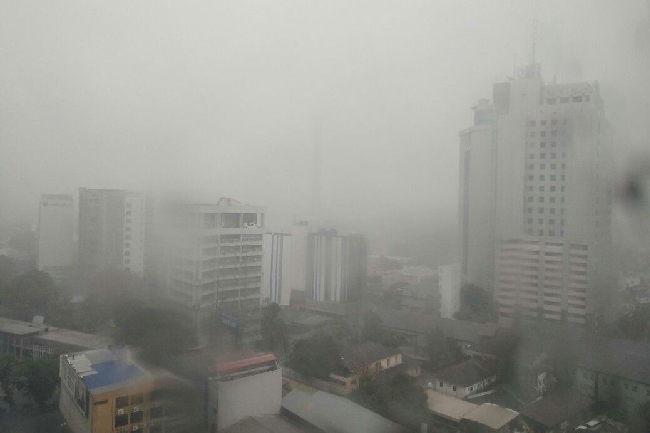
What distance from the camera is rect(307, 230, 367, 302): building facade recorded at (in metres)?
8.69

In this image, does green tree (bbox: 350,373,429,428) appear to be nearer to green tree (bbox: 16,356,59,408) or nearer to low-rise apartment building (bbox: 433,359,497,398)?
low-rise apartment building (bbox: 433,359,497,398)

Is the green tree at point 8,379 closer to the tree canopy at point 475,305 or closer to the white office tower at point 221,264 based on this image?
the white office tower at point 221,264

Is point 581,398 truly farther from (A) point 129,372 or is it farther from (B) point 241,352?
(A) point 129,372

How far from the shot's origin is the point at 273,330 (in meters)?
5.71

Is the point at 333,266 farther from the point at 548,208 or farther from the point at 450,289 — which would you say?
the point at 548,208

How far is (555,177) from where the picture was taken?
609cm

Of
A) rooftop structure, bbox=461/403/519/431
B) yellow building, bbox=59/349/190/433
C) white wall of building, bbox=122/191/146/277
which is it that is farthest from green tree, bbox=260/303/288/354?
rooftop structure, bbox=461/403/519/431

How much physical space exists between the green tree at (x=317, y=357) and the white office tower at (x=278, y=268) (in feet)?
10.3

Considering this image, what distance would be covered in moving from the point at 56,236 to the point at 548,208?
7.00 m

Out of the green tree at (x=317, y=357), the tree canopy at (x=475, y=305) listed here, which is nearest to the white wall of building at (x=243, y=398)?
the green tree at (x=317, y=357)

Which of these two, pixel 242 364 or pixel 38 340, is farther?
pixel 38 340

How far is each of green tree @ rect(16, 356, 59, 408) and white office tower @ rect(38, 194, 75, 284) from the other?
3.14m

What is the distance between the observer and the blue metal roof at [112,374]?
300cm

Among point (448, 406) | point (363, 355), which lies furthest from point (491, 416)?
point (363, 355)
